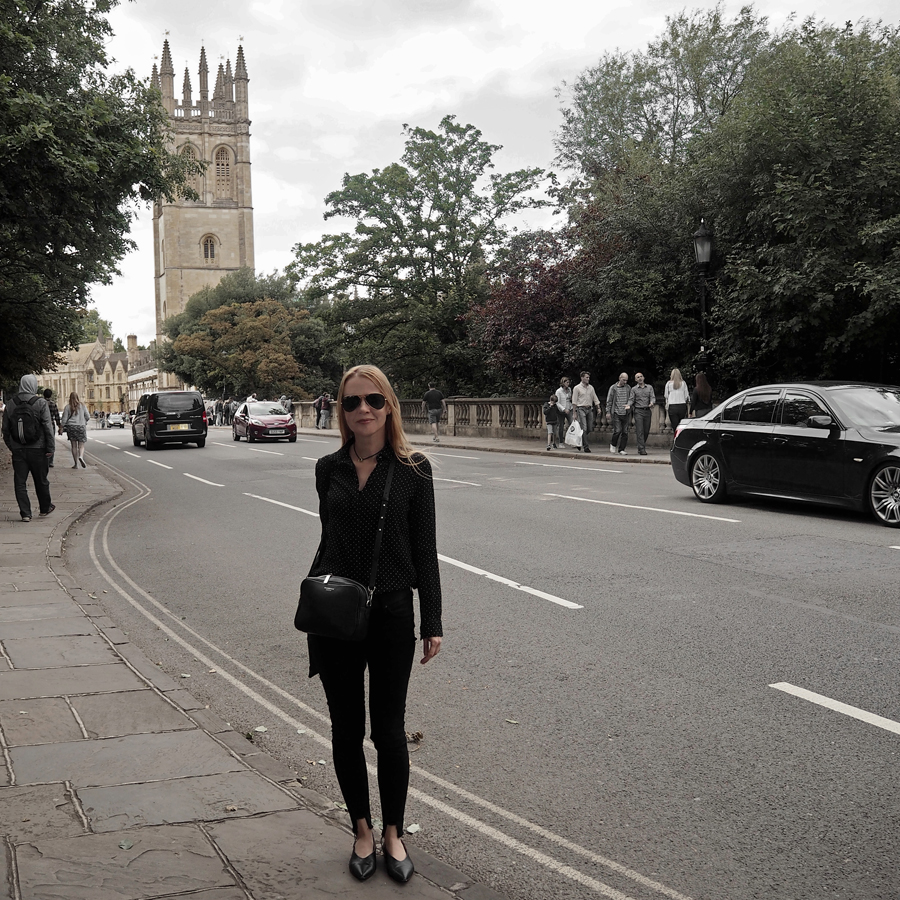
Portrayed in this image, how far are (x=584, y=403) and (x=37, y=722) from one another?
65.7 feet

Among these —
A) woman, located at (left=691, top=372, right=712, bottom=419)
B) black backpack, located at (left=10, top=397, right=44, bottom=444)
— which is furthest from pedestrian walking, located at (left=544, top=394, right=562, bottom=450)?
black backpack, located at (left=10, top=397, right=44, bottom=444)

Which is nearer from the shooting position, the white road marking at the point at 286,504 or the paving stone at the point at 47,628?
the paving stone at the point at 47,628

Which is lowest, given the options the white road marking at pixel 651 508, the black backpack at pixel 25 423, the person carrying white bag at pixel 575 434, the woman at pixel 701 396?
the white road marking at pixel 651 508

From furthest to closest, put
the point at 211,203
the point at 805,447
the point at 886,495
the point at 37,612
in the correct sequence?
the point at 211,203 < the point at 805,447 < the point at 886,495 < the point at 37,612

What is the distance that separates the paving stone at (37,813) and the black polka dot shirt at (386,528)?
1281mm

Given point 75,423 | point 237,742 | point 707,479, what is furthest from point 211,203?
point 237,742

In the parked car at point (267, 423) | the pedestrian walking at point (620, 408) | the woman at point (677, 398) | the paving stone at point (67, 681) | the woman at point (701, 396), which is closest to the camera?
the paving stone at point (67, 681)

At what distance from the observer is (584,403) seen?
23.7 meters

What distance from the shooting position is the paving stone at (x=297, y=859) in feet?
9.52

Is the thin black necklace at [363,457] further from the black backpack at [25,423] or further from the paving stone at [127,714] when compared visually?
the black backpack at [25,423]

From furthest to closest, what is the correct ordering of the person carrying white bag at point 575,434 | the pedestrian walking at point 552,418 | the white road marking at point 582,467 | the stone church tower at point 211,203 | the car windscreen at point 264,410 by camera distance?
the stone church tower at point 211,203
the car windscreen at point 264,410
the pedestrian walking at point 552,418
the person carrying white bag at point 575,434
the white road marking at point 582,467

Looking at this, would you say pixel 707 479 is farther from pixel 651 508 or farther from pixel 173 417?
pixel 173 417

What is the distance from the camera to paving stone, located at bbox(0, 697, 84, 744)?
14.1 ft


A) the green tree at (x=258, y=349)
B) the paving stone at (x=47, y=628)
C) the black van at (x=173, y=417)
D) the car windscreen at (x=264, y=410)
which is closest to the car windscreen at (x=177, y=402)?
the black van at (x=173, y=417)
